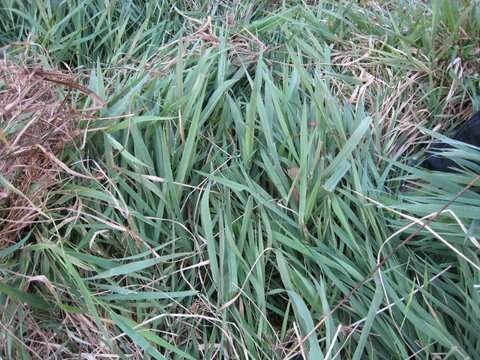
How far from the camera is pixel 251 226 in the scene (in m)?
1.00

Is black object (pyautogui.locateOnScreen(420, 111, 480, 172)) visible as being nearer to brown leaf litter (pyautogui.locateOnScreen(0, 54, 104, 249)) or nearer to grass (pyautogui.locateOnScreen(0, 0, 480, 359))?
grass (pyautogui.locateOnScreen(0, 0, 480, 359))

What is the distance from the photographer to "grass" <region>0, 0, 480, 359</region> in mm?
928

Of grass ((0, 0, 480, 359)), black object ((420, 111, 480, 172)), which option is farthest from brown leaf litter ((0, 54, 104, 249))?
black object ((420, 111, 480, 172))

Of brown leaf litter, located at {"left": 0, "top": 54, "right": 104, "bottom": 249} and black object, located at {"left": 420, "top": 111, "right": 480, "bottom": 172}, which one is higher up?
black object, located at {"left": 420, "top": 111, "right": 480, "bottom": 172}

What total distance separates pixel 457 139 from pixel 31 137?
88 centimetres

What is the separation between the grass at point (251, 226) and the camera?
0.93 meters

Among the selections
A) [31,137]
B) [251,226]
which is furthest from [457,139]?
[31,137]

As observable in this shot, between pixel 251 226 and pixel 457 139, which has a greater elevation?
pixel 457 139

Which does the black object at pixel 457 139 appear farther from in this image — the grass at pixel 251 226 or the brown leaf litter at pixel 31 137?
the brown leaf litter at pixel 31 137

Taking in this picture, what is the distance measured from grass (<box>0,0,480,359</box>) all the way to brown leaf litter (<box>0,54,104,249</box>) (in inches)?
1.2

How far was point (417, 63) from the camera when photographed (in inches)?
49.7

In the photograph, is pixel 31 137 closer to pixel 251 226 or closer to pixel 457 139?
pixel 251 226

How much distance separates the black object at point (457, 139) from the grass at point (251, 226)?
1.5 inches

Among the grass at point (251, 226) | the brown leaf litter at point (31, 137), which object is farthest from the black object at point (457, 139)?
the brown leaf litter at point (31, 137)
